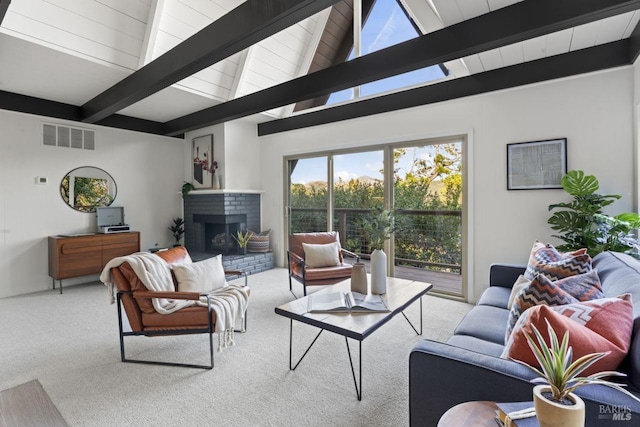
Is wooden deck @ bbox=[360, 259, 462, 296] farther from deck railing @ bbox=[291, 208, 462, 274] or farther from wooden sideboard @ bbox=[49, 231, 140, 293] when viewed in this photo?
wooden sideboard @ bbox=[49, 231, 140, 293]

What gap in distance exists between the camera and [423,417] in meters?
1.39

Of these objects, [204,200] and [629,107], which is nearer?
[629,107]

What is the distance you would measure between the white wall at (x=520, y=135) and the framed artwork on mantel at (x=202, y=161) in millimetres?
2812

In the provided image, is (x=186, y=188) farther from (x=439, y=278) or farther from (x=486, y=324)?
(x=486, y=324)

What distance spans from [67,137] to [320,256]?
4.24 m

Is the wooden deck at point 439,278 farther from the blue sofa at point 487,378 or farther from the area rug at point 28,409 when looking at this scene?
the area rug at point 28,409

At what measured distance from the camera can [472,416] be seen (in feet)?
3.47

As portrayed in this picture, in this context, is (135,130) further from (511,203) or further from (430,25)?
(511,203)

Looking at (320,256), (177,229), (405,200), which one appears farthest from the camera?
(177,229)

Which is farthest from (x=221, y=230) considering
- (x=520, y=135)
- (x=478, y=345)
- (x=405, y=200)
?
(x=478, y=345)

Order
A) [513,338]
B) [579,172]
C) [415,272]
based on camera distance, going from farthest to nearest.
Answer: [415,272] → [579,172] → [513,338]

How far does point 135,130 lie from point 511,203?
19.1ft

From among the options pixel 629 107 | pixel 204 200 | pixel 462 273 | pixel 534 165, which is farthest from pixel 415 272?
pixel 204 200

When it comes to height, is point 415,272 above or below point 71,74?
below
